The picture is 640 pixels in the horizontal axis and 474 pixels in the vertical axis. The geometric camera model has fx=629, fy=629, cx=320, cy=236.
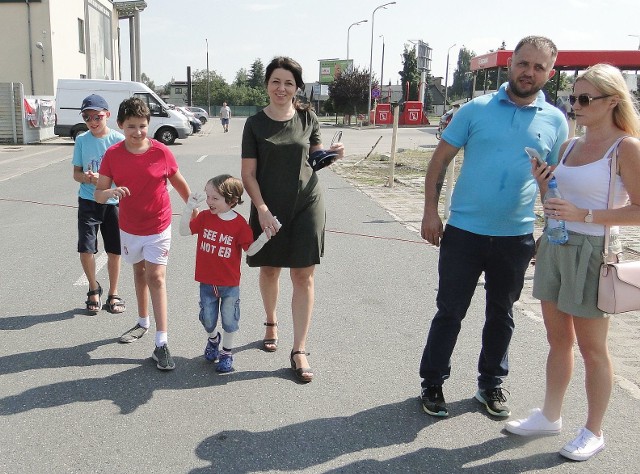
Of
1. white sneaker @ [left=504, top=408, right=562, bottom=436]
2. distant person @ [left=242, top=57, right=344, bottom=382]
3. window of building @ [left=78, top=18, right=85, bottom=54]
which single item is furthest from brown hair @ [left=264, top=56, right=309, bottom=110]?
window of building @ [left=78, top=18, right=85, bottom=54]

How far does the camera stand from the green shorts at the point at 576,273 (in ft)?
9.31

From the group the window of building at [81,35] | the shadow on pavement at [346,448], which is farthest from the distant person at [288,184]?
the window of building at [81,35]

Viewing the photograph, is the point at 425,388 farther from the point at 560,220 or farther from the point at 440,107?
the point at 440,107

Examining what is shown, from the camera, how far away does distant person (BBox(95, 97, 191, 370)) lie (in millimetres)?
3998

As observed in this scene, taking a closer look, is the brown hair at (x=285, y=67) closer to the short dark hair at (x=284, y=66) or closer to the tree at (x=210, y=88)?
the short dark hair at (x=284, y=66)

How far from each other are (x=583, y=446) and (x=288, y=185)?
206 centimetres

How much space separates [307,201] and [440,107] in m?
91.6

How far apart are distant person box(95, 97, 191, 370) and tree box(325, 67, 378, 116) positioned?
172 ft

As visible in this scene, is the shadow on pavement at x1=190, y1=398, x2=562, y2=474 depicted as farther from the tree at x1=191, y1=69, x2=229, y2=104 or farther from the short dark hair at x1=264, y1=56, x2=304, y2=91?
the tree at x1=191, y1=69, x2=229, y2=104

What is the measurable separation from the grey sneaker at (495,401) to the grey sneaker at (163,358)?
1870 millimetres

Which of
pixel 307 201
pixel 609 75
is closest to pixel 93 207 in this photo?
pixel 307 201

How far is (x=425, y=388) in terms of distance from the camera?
11.4 ft

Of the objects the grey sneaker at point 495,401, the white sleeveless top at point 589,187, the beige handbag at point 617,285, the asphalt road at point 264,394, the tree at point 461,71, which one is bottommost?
the asphalt road at point 264,394

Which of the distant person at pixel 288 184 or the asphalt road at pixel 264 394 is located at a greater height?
the distant person at pixel 288 184
